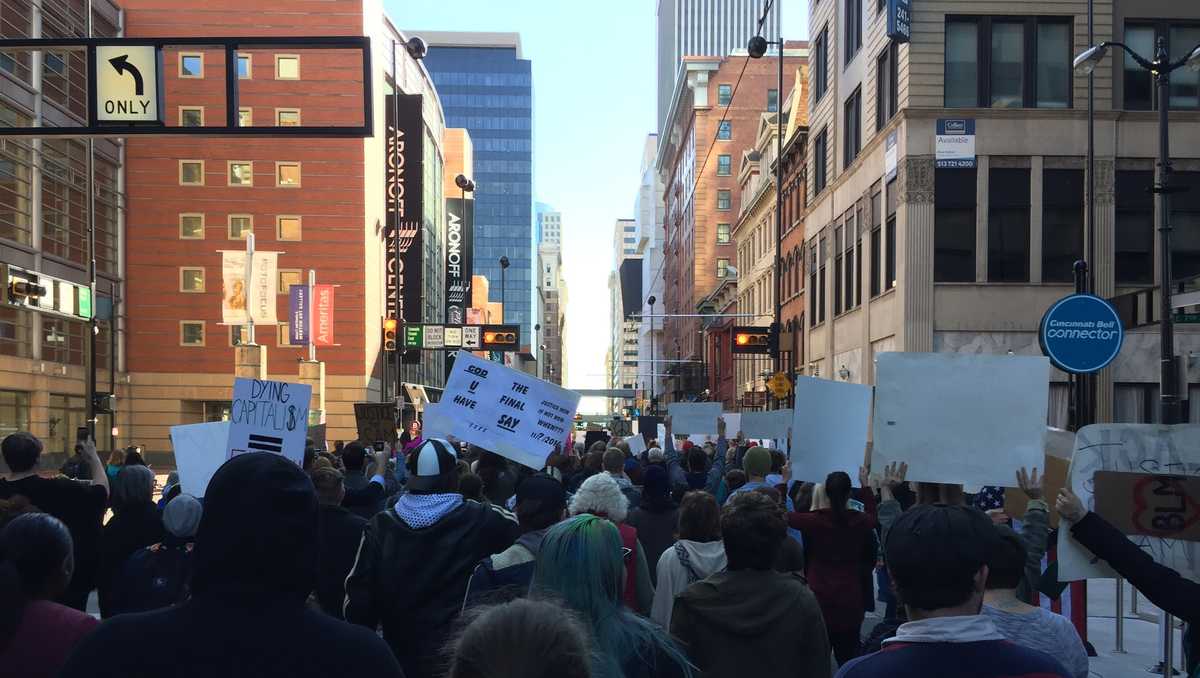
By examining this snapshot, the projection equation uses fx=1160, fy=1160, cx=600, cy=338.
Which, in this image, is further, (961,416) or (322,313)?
(322,313)

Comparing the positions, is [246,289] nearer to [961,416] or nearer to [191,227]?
[191,227]

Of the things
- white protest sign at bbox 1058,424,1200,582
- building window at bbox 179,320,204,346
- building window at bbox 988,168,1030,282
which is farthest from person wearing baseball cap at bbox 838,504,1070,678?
building window at bbox 179,320,204,346

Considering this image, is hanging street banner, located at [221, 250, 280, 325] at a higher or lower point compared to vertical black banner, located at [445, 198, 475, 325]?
lower

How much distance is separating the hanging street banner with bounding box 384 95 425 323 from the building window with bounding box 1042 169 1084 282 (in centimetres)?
3580

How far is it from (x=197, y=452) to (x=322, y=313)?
45.5m

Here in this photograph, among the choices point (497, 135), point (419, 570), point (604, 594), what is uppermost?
point (497, 135)

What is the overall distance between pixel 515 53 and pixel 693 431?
174 m

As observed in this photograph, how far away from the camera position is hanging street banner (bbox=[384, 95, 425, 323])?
61875 mm

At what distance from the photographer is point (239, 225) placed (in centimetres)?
5684

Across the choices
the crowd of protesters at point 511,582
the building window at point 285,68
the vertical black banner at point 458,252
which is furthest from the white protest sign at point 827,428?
the vertical black banner at point 458,252

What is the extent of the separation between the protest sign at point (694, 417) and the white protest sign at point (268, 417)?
14.1 meters

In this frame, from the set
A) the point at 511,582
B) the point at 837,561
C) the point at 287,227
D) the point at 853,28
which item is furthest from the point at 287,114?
the point at 511,582

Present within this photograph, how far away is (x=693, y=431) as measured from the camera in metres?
22.6

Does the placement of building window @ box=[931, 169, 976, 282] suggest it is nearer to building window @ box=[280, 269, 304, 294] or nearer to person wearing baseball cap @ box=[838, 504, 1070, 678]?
person wearing baseball cap @ box=[838, 504, 1070, 678]
